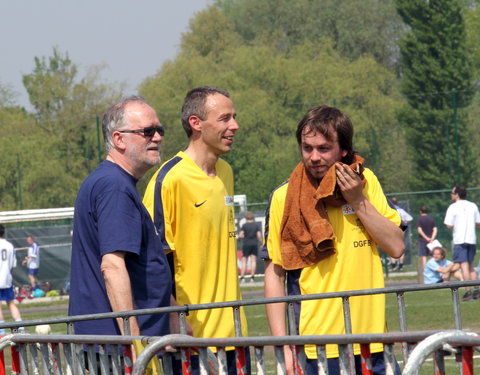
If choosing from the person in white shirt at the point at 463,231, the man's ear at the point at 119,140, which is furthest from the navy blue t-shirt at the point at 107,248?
the person in white shirt at the point at 463,231

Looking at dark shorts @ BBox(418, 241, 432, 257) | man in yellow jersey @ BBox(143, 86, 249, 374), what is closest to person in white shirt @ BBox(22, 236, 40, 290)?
dark shorts @ BBox(418, 241, 432, 257)

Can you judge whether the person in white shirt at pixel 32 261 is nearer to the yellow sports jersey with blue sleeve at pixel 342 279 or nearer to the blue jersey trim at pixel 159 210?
the blue jersey trim at pixel 159 210

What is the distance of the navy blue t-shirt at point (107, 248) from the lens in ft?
15.9

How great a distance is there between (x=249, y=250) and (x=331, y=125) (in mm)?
23748

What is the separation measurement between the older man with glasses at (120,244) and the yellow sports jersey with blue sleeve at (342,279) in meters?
0.63

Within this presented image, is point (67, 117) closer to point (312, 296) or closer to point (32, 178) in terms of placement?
point (32, 178)

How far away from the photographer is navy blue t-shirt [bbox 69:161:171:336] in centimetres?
485

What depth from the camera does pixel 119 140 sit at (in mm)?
5160

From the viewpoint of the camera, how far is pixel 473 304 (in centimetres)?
1538

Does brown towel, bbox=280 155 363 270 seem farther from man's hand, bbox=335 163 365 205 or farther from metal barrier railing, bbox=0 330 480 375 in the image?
metal barrier railing, bbox=0 330 480 375

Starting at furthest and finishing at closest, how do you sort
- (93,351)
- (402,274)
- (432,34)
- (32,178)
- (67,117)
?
(67,117) < (432,34) < (32,178) < (402,274) < (93,351)

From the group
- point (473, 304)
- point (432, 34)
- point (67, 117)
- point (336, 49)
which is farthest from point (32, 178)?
point (336, 49)

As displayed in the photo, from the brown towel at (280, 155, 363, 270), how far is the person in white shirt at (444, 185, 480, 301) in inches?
581

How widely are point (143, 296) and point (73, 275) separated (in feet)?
1.14
